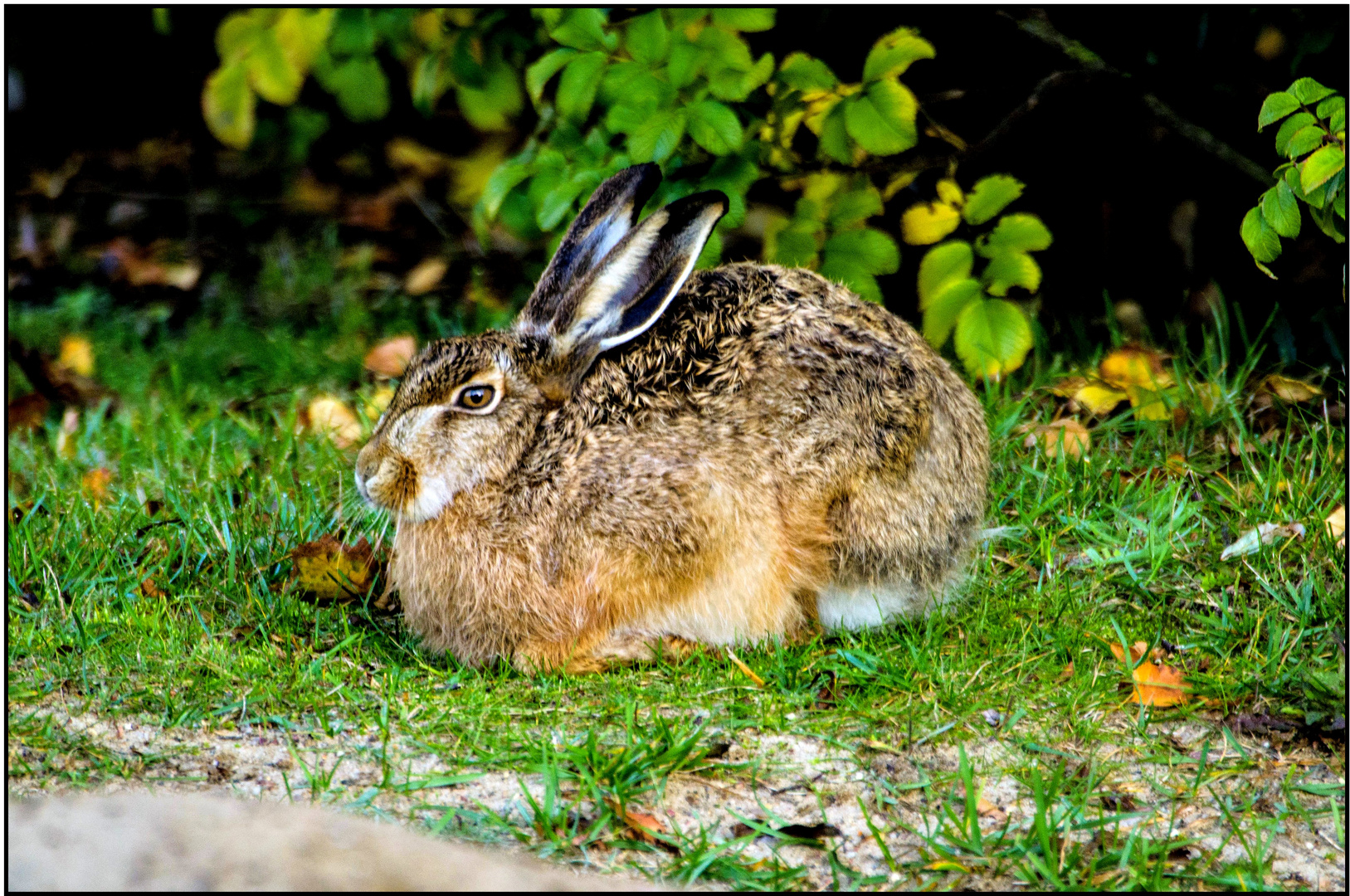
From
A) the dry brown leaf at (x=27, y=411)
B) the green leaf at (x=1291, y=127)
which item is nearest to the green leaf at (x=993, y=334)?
the green leaf at (x=1291, y=127)

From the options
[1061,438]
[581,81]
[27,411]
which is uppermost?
[581,81]

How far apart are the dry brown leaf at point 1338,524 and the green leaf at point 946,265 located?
A: 1381 mm

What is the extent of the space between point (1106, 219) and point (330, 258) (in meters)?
3.77

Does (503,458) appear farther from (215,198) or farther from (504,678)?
(215,198)

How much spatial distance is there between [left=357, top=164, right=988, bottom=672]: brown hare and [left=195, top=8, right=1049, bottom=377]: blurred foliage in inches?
27.9

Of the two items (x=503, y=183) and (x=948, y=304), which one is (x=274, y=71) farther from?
(x=948, y=304)

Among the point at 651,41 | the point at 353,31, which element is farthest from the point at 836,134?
the point at 353,31

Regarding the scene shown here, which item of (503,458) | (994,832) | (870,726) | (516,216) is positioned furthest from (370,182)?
(994,832)

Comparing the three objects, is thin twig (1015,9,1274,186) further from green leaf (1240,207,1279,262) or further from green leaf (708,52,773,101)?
green leaf (1240,207,1279,262)

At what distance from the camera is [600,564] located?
3.70m

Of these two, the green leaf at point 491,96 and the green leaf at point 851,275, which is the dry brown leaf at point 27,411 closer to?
the green leaf at point 491,96

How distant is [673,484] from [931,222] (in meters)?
1.71

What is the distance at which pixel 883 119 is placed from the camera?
450 centimetres

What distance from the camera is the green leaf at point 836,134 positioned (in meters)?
4.59
